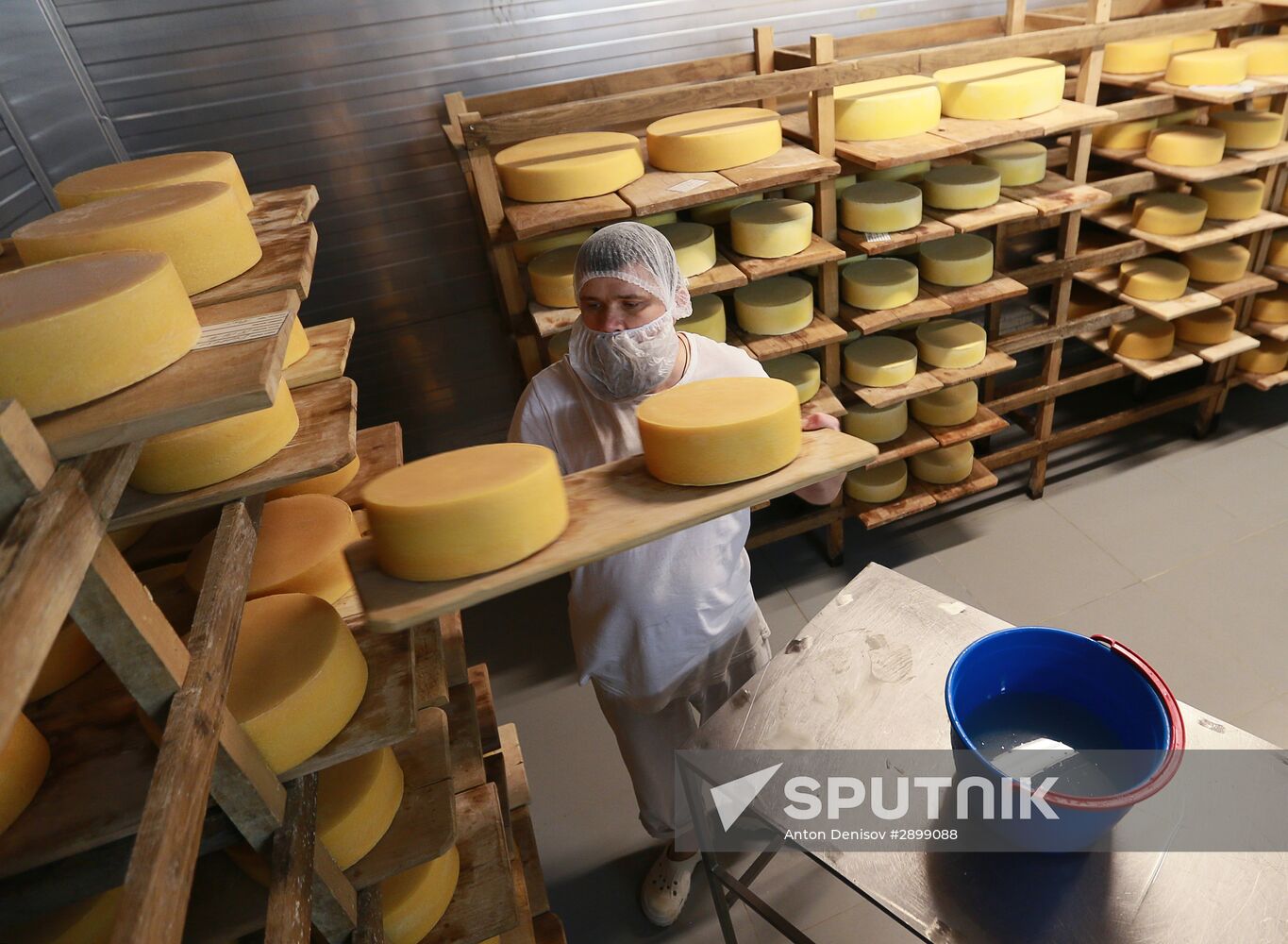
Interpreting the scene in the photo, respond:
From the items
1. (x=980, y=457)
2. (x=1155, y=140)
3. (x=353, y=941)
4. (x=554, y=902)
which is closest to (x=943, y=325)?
(x=980, y=457)

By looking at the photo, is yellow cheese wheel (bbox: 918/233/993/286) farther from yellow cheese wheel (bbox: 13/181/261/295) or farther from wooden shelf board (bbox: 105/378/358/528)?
yellow cheese wheel (bbox: 13/181/261/295)

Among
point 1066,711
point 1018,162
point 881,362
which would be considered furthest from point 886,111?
point 1066,711

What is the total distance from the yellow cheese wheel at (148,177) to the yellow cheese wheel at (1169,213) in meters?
3.27

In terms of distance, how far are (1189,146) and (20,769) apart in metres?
3.75

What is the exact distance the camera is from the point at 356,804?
3.60ft

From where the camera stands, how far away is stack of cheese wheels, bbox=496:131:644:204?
221cm

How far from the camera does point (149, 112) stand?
2471 millimetres

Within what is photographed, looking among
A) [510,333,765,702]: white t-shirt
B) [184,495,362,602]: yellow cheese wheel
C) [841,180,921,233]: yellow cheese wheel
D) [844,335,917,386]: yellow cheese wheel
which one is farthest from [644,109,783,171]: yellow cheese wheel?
[184,495,362,602]: yellow cheese wheel

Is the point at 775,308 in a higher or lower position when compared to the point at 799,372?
higher

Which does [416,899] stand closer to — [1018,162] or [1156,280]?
[1018,162]

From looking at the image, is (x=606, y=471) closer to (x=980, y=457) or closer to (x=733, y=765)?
(x=733, y=765)

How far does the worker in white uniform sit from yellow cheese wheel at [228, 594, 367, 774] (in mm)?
603

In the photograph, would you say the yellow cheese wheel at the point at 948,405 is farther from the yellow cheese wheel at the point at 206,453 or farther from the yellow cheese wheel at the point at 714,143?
the yellow cheese wheel at the point at 206,453

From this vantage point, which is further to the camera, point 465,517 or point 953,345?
point 953,345
